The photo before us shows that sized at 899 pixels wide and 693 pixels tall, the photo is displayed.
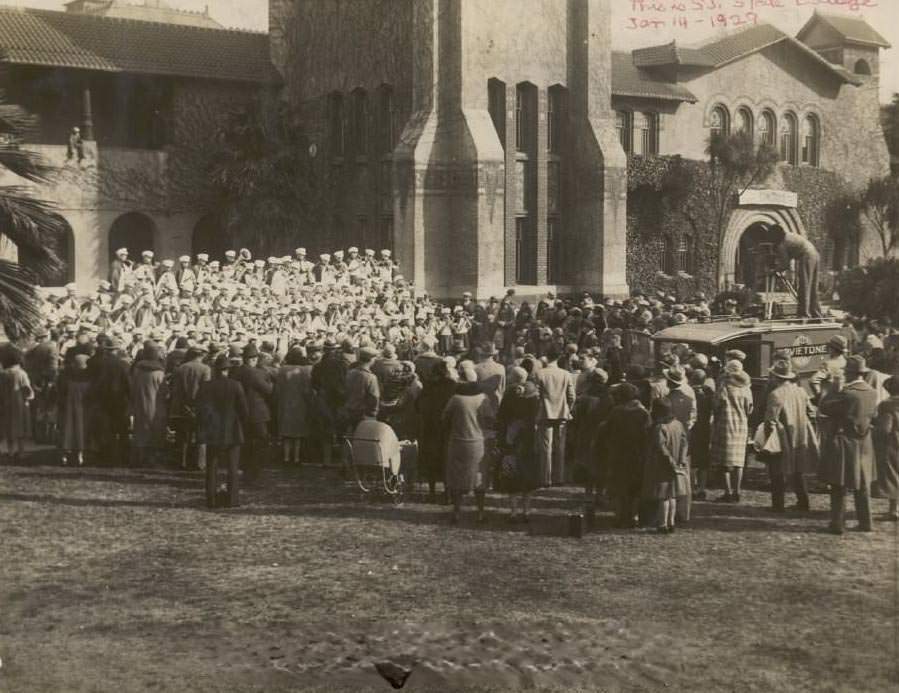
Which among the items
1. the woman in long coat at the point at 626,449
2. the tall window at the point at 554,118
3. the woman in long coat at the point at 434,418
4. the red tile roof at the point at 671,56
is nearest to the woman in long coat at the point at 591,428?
the woman in long coat at the point at 626,449

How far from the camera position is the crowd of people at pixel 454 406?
12.1 meters

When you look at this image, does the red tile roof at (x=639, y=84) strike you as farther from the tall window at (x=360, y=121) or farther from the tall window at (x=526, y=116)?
the tall window at (x=360, y=121)

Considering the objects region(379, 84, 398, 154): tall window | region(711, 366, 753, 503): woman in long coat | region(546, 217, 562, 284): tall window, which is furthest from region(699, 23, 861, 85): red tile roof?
region(711, 366, 753, 503): woman in long coat

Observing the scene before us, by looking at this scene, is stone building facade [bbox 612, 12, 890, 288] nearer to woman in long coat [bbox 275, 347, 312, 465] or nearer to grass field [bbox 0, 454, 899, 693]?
woman in long coat [bbox 275, 347, 312, 465]

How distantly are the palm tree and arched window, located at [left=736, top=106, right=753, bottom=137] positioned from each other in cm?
3447

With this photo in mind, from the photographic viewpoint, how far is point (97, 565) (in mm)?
10461

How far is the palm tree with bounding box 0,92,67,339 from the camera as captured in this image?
956 cm

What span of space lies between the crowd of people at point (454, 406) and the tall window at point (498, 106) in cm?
1191

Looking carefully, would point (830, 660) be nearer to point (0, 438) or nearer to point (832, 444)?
point (832, 444)

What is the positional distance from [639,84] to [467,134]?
36.5 feet

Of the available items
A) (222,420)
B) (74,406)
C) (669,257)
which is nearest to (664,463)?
(222,420)

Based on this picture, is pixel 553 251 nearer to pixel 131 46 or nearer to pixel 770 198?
pixel 770 198

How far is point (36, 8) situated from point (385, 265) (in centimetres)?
1300

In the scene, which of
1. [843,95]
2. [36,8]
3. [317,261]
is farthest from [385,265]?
[843,95]
